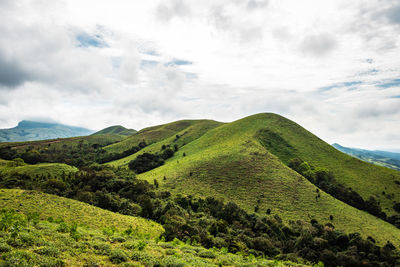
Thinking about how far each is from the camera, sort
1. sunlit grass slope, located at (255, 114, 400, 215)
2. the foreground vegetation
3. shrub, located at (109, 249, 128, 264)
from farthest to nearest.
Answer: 1. sunlit grass slope, located at (255, 114, 400, 215)
2. the foreground vegetation
3. shrub, located at (109, 249, 128, 264)

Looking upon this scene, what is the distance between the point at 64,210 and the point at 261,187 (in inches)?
2337

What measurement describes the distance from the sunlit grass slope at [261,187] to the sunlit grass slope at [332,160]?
16.4m

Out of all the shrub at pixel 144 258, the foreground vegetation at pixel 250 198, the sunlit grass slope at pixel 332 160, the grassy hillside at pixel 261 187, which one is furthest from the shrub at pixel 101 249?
the sunlit grass slope at pixel 332 160

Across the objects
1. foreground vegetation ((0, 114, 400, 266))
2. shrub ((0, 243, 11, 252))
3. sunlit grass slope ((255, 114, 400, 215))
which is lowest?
foreground vegetation ((0, 114, 400, 266))

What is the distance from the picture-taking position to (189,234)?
35656 millimetres

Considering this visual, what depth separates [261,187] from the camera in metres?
70.8

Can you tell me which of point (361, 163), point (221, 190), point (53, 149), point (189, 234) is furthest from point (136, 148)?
point (361, 163)

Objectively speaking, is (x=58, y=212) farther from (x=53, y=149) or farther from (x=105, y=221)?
(x=53, y=149)

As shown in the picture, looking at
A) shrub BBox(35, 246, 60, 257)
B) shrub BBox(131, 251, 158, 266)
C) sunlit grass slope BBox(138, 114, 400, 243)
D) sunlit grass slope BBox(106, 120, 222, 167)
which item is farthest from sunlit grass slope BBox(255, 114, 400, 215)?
shrub BBox(35, 246, 60, 257)

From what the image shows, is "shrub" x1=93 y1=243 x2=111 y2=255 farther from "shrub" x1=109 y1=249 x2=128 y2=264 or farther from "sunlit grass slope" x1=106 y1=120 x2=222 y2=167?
"sunlit grass slope" x1=106 y1=120 x2=222 y2=167

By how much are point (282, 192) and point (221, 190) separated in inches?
840

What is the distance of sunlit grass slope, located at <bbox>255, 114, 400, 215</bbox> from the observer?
81.5 m

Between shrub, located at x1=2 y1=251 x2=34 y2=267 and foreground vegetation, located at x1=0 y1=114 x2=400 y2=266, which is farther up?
shrub, located at x1=2 y1=251 x2=34 y2=267

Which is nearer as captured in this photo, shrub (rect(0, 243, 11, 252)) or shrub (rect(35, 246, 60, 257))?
shrub (rect(0, 243, 11, 252))
